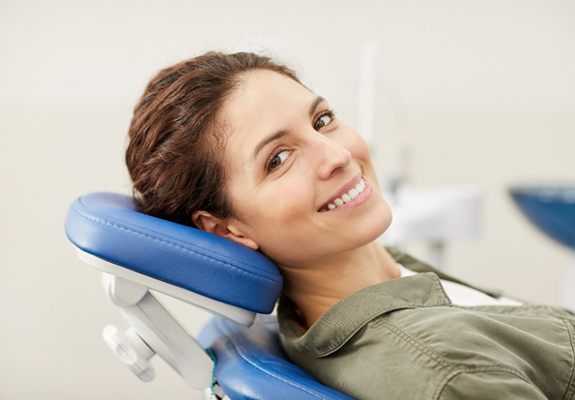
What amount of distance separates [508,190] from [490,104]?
90 centimetres

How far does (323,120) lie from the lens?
3.60 ft

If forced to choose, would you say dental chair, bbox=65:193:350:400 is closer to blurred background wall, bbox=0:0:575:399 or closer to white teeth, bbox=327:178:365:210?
white teeth, bbox=327:178:365:210

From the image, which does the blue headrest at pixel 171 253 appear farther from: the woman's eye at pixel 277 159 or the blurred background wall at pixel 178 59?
the blurred background wall at pixel 178 59

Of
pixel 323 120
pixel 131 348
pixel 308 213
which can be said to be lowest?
pixel 131 348

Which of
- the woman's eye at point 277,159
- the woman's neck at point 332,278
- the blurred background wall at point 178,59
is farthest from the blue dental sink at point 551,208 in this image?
the woman's eye at point 277,159

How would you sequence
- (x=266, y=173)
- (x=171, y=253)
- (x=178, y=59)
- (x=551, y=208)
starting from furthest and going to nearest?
(x=178, y=59)
(x=551, y=208)
(x=266, y=173)
(x=171, y=253)

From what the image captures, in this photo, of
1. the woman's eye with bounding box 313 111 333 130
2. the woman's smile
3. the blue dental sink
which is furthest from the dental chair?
the blue dental sink

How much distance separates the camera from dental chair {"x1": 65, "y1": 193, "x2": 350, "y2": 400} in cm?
89

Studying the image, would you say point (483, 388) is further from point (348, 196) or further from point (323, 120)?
point (323, 120)

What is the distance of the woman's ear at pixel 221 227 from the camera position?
3.44 feet

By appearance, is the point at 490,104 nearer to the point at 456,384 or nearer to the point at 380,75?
the point at 380,75

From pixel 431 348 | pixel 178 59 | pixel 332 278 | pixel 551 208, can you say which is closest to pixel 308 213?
pixel 332 278

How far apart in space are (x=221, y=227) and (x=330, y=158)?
0.23 meters

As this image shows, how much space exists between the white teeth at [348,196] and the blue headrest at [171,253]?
16 cm
